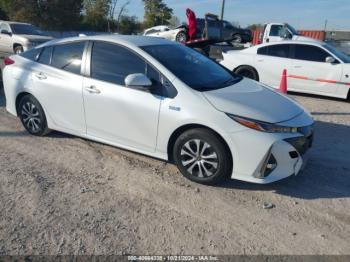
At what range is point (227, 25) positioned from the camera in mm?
24266

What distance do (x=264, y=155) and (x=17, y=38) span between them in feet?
45.7

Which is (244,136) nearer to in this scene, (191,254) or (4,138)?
(191,254)

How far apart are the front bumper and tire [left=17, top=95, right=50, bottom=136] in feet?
10.1

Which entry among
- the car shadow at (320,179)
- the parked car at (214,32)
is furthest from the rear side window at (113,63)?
the parked car at (214,32)

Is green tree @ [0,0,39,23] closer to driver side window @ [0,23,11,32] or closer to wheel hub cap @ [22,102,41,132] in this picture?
driver side window @ [0,23,11,32]

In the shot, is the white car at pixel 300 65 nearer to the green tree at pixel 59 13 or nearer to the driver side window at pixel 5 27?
the driver side window at pixel 5 27

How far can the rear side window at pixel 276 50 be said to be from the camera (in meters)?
9.48

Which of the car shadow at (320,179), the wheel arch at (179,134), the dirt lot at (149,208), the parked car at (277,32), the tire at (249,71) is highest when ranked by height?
the parked car at (277,32)

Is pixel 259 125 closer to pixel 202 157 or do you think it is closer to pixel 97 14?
pixel 202 157

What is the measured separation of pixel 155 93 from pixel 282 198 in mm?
1889

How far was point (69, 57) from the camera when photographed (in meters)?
4.98

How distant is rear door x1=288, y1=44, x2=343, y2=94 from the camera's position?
28.6ft

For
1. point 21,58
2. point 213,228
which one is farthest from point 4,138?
point 213,228

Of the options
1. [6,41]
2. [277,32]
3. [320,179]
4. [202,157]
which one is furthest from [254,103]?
[277,32]
